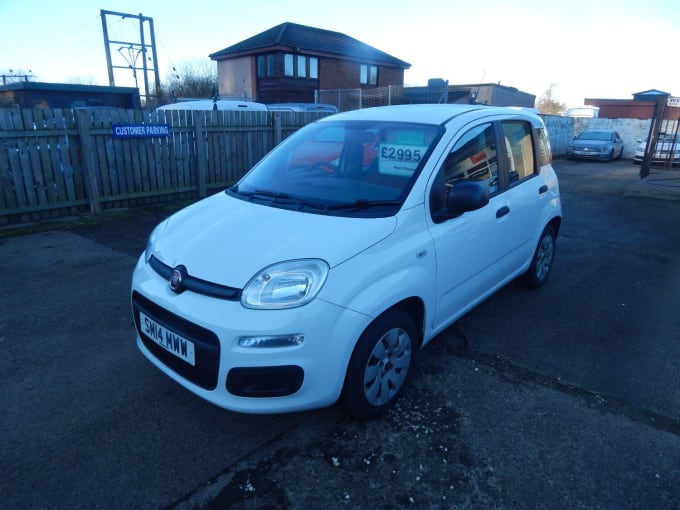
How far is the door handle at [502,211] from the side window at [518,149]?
0.94ft

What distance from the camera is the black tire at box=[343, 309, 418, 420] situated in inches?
98.7

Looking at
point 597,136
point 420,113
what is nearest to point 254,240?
point 420,113

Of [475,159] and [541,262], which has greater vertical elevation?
[475,159]

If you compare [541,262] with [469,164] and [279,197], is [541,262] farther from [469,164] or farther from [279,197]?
[279,197]

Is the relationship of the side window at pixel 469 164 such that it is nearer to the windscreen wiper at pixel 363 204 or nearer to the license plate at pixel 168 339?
the windscreen wiper at pixel 363 204

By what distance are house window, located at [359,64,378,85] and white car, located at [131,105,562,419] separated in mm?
30700

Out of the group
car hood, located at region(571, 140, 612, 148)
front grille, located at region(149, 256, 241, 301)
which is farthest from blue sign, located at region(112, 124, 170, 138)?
car hood, located at region(571, 140, 612, 148)

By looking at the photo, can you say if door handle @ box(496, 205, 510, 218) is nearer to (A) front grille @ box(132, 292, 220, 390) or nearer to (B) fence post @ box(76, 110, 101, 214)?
(A) front grille @ box(132, 292, 220, 390)

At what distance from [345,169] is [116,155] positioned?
6148mm

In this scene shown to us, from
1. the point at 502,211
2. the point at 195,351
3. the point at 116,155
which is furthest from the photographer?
the point at 116,155

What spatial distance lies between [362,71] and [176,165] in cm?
2635

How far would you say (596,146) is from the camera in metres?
20.2

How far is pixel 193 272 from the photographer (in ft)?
8.10

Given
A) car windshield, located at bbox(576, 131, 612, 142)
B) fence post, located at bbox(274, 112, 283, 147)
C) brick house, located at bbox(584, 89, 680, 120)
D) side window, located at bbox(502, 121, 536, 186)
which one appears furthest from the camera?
brick house, located at bbox(584, 89, 680, 120)
